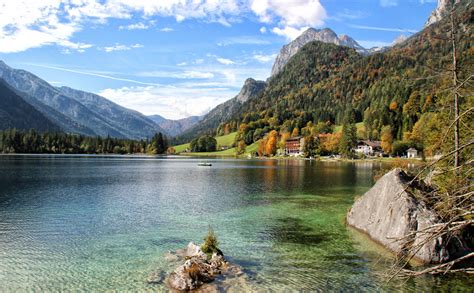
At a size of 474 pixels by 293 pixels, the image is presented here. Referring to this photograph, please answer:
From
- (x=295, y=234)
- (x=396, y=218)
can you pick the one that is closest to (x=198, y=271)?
(x=295, y=234)

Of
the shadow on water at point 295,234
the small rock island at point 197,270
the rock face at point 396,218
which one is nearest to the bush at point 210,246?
the small rock island at point 197,270

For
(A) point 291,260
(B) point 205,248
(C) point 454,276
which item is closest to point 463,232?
→ (C) point 454,276

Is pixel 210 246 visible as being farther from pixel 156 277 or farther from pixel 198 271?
pixel 156 277

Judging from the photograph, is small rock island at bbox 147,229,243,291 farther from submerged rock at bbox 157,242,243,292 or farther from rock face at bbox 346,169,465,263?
rock face at bbox 346,169,465,263

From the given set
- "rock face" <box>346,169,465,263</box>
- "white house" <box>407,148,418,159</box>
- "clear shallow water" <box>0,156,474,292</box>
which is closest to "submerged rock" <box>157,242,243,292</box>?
"clear shallow water" <box>0,156,474,292</box>

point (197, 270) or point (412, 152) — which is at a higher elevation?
point (412, 152)

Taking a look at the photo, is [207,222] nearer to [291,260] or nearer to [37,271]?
[291,260]

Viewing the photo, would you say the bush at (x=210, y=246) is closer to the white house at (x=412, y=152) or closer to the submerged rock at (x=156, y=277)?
the submerged rock at (x=156, y=277)

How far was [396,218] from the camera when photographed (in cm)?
2712


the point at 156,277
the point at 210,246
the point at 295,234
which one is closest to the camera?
the point at 156,277

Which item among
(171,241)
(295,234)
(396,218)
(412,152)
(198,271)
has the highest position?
(412,152)

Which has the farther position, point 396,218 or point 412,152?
point 412,152

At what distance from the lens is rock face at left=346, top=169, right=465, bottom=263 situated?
23688 millimetres

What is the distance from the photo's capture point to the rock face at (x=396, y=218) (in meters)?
23.7
